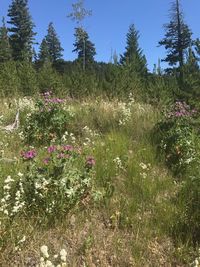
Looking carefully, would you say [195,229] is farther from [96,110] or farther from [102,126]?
[96,110]

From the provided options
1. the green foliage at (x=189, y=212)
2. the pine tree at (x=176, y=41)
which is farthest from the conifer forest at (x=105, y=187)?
the pine tree at (x=176, y=41)

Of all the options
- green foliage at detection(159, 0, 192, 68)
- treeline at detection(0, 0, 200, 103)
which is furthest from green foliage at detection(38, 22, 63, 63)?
green foliage at detection(159, 0, 192, 68)

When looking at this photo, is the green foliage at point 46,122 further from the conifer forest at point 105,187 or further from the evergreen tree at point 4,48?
the evergreen tree at point 4,48

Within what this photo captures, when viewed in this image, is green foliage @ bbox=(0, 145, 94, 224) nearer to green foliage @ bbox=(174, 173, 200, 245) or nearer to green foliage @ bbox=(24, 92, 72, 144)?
green foliage @ bbox=(174, 173, 200, 245)

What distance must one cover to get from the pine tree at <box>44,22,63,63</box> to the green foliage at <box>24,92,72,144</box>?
4759cm

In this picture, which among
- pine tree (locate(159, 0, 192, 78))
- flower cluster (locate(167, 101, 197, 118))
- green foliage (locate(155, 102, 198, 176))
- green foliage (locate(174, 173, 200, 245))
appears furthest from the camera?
pine tree (locate(159, 0, 192, 78))

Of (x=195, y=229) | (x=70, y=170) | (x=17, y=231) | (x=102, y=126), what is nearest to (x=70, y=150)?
(x=70, y=170)

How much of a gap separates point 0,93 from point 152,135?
22.5 feet

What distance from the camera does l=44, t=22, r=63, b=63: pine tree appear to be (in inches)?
2142

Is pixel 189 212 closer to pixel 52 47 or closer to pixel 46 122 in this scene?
pixel 46 122

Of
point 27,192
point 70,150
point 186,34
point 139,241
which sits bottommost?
point 139,241

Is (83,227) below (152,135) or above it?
below

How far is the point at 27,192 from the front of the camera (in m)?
4.20

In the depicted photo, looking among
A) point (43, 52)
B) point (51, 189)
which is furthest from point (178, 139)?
point (43, 52)
